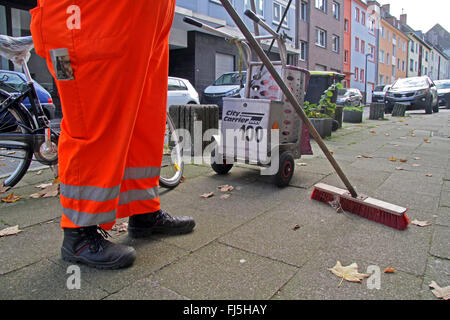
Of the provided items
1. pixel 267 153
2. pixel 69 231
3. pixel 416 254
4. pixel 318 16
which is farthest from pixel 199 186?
pixel 318 16

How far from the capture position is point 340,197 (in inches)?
112

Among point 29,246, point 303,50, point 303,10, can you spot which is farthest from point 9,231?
point 303,10

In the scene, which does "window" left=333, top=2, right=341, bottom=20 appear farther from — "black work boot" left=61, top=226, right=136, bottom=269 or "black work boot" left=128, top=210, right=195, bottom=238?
"black work boot" left=61, top=226, right=136, bottom=269

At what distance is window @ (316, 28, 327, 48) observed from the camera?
2970 cm

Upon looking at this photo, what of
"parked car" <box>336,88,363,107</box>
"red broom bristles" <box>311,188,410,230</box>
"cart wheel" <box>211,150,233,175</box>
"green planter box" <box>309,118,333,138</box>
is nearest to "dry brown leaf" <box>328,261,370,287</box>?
"red broom bristles" <box>311,188,410,230</box>

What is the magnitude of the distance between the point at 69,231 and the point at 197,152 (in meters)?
3.42

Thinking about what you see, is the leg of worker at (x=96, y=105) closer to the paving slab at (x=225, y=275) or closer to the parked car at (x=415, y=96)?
the paving slab at (x=225, y=275)

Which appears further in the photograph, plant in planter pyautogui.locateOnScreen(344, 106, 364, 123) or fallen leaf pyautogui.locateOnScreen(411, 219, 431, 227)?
plant in planter pyautogui.locateOnScreen(344, 106, 364, 123)

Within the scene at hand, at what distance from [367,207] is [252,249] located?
1022 mm

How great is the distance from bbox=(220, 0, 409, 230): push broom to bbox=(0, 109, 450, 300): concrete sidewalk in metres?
0.07

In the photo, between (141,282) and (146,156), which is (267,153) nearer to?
(146,156)

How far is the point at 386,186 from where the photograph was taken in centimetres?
357

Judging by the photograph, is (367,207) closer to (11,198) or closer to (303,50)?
(11,198)

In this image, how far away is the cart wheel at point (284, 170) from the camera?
11.3 ft
